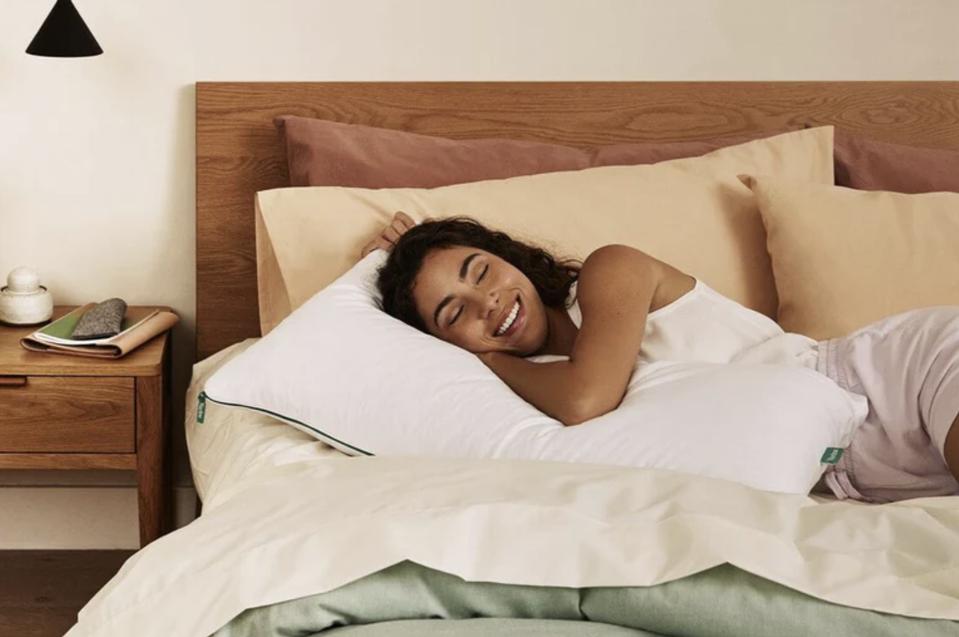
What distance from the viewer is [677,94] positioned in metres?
2.66

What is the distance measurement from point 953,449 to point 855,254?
529mm

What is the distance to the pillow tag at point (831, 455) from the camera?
5.74 feet

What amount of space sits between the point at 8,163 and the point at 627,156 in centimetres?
125

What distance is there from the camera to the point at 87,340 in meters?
2.33

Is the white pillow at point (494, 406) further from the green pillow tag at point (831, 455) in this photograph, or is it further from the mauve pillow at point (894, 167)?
the mauve pillow at point (894, 167)

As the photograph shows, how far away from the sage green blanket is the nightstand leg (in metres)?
1.14

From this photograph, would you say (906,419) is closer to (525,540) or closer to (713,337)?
(713,337)

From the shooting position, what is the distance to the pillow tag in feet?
5.74

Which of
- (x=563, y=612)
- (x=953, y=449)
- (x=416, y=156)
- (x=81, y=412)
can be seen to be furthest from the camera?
(x=416, y=156)

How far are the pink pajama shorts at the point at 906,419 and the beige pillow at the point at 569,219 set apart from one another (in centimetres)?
41

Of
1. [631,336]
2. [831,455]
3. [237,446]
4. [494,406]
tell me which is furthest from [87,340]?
[831,455]

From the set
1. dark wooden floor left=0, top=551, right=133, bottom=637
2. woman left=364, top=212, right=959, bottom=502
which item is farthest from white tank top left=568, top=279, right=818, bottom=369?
dark wooden floor left=0, top=551, right=133, bottom=637

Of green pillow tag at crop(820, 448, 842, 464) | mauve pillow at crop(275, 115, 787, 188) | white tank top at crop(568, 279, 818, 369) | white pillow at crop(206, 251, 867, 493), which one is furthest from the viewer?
mauve pillow at crop(275, 115, 787, 188)

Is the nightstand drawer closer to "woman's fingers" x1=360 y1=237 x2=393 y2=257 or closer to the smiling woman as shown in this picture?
"woman's fingers" x1=360 y1=237 x2=393 y2=257
